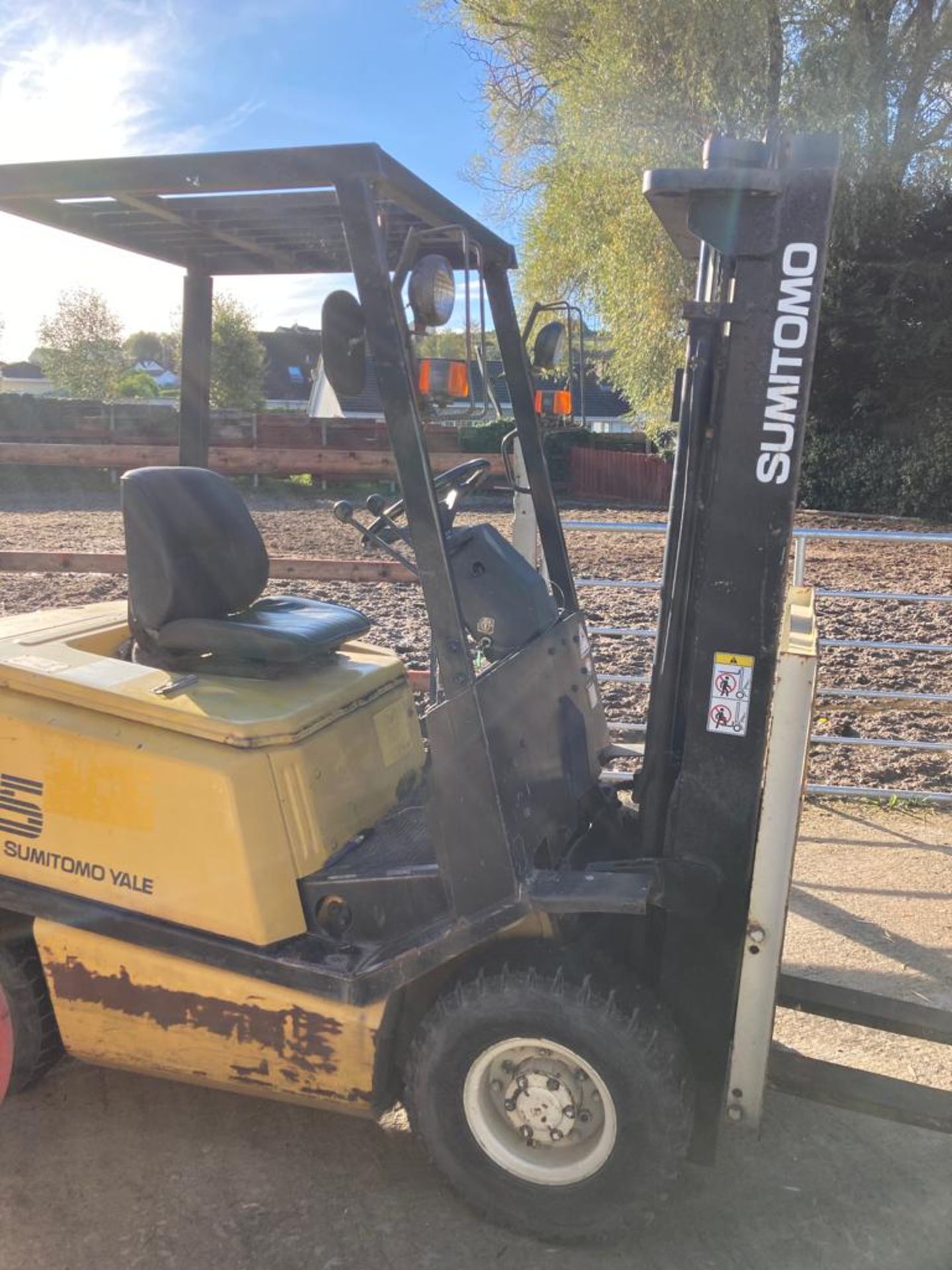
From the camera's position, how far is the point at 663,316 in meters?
21.1

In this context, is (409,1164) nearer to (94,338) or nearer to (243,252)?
(243,252)

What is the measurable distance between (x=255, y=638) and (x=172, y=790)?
1.75ft

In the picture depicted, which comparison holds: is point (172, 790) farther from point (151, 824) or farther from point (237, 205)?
point (237, 205)

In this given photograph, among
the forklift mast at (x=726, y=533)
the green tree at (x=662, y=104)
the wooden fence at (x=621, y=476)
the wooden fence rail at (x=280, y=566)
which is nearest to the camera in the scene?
the forklift mast at (x=726, y=533)

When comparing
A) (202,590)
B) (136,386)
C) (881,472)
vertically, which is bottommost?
(202,590)

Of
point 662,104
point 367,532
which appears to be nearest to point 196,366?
point 367,532

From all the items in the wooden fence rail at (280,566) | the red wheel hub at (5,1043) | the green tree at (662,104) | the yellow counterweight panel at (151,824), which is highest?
the green tree at (662,104)

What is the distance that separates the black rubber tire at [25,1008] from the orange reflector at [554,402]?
7.58ft

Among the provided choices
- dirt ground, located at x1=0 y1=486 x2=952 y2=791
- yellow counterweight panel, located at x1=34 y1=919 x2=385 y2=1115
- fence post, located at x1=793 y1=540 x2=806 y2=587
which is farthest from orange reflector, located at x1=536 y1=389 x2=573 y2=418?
dirt ground, located at x1=0 y1=486 x2=952 y2=791

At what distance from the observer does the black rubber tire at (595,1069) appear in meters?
2.44

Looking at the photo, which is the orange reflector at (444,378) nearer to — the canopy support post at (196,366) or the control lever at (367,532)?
the control lever at (367,532)

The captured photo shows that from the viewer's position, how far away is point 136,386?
5469cm

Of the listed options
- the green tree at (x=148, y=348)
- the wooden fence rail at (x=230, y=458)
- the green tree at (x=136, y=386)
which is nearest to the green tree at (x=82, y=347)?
the green tree at (x=136, y=386)

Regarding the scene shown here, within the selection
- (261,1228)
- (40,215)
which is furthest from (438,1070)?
(40,215)
